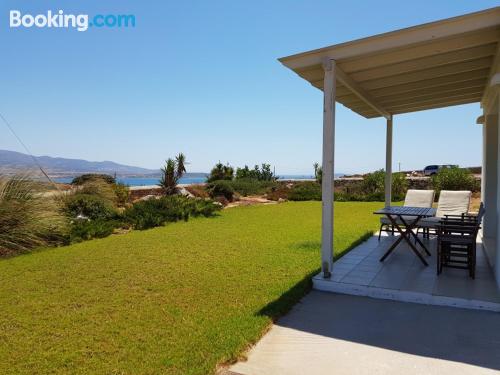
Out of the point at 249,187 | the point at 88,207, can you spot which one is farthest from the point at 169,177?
the point at 88,207

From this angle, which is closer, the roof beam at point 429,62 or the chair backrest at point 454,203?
the roof beam at point 429,62

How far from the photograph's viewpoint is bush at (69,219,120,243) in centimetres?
786

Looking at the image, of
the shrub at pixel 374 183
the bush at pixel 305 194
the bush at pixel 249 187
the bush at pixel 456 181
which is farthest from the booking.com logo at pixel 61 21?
the bush at pixel 456 181

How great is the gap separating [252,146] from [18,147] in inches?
1440

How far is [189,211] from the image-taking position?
11680mm

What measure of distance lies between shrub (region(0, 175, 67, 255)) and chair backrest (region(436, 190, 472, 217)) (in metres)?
8.28

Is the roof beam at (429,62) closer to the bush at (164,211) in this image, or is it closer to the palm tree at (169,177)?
the bush at (164,211)

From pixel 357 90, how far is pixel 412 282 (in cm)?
302

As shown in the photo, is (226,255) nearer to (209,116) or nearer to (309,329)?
(309,329)

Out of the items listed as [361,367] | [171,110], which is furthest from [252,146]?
[361,367]

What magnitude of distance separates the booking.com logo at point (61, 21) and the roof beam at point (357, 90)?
5.74m

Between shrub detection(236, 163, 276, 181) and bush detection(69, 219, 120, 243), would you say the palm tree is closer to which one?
bush detection(69, 219, 120, 243)

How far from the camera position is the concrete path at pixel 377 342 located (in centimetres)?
261

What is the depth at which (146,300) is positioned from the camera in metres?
4.11
